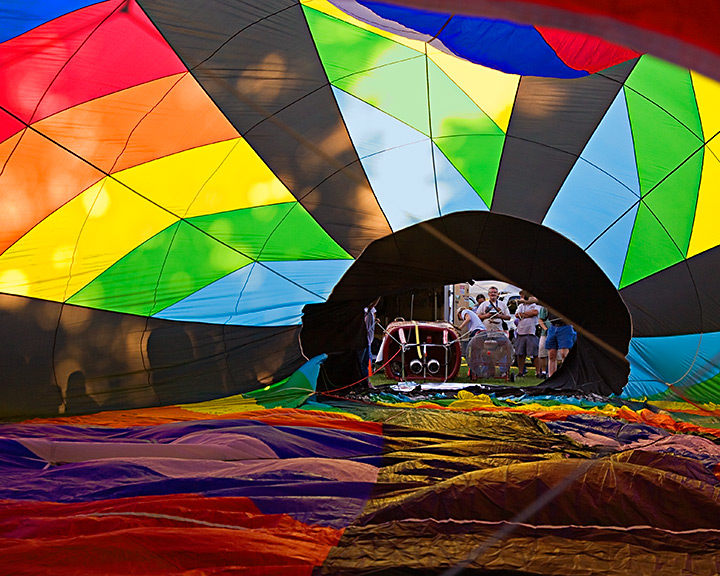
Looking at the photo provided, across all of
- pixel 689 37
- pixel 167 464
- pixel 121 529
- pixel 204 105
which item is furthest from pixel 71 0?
pixel 689 37

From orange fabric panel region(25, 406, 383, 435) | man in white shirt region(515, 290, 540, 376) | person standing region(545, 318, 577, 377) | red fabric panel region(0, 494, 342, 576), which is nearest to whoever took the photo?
red fabric panel region(0, 494, 342, 576)

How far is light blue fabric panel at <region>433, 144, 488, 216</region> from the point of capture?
4.30 meters

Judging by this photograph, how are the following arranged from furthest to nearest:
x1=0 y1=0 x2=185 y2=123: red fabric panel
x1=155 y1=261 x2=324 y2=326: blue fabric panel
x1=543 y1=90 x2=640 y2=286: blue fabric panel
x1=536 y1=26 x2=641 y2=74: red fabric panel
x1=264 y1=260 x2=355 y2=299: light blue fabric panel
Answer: x1=264 y1=260 x2=355 y2=299: light blue fabric panel, x1=155 y1=261 x2=324 y2=326: blue fabric panel, x1=543 y1=90 x2=640 y2=286: blue fabric panel, x1=0 y1=0 x2=185 y2=123: red fabric panel, x1=536 y1=26 x2=641 y2=74: red fabric panel

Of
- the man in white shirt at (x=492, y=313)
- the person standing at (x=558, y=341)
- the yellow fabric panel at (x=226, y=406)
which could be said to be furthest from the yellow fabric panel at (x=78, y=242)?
the man in white shirt at (x=492, y=313)

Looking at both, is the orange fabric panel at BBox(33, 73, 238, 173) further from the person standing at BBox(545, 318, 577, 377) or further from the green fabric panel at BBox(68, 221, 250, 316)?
the person standing at BBox(545, 318, 577, 377)

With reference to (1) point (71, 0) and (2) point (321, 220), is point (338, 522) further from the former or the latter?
(2) point (321, 220)

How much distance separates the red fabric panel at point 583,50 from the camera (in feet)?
7.32

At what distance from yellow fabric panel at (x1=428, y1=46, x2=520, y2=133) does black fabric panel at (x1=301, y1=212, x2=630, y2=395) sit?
0.79 m

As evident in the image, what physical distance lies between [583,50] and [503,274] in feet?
8.54

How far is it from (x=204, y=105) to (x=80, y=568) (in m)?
2.77

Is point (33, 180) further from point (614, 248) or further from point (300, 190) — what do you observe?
point (614, 248)

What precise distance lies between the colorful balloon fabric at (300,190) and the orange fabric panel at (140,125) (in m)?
0.01

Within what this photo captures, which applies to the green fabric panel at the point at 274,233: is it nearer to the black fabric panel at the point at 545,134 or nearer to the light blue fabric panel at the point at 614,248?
the black fabric panel at the point at 545,134

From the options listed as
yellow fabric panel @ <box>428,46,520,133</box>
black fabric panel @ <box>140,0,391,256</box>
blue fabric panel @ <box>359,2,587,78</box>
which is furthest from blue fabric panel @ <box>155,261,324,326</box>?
blue fabric panel @ <box>359,2,587,78</box>
